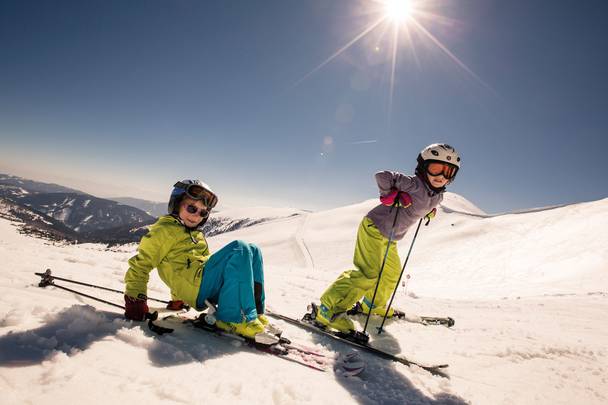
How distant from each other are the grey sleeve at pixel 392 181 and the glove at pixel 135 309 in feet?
11.4

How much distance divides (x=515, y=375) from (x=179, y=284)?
377cm

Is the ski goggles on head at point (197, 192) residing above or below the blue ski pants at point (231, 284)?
above

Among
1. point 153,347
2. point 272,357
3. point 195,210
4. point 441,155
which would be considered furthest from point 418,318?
point 153,347

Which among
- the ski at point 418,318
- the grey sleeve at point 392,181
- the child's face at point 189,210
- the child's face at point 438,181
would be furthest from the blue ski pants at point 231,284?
the child's face at point 438,181

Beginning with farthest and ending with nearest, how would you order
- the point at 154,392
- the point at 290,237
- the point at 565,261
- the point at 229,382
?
the point at 290,237, the point at 565,261, the point at 229,382, the point at 154,392

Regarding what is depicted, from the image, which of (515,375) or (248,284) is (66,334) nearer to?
(248,284)

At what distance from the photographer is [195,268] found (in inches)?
132

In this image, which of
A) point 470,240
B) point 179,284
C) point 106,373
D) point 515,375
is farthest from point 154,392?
point 470,240

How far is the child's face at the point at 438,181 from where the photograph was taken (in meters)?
4.86

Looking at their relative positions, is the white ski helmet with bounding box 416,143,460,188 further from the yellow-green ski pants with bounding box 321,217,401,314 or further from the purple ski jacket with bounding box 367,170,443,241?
the yellow-green ski pants with bounding box 321,217,401,314

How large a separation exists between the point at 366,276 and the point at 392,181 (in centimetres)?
153

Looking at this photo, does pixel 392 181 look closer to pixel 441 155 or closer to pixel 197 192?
pixel 441 155

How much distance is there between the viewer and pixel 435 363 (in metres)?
3.45

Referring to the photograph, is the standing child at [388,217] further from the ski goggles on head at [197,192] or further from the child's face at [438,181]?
the ski goggles on head at [197,192]
